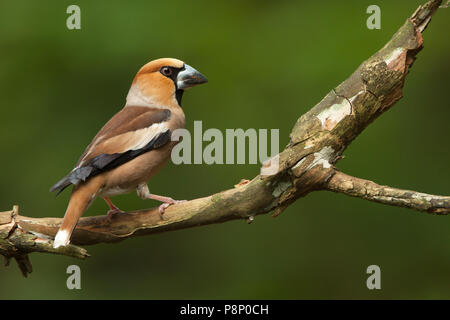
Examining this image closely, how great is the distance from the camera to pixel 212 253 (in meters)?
5.67

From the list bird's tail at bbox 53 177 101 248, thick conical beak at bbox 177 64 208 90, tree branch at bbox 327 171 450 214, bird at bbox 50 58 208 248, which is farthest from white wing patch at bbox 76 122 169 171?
tree branch at bbox 327 171 450 214

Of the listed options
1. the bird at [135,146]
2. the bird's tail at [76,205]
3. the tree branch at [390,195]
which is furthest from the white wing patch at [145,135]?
the tree branch at [390,195]

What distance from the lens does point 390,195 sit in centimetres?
288

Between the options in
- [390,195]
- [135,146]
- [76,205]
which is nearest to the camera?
[390,195]

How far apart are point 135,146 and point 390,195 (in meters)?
1.39

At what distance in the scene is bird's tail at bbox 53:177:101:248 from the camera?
3.32 metres

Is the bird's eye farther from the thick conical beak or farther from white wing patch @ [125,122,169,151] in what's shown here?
white wing patch @ [125,122,169,151]

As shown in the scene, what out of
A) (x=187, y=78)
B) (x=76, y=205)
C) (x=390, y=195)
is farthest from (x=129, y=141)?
(x=390, y=195)

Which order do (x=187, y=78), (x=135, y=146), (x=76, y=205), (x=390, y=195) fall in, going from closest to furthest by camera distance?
(x=390, y=195) → (x=76, y=205) → (x=135, y=146) → (x=187, y=78)

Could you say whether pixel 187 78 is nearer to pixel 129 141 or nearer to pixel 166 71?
pixel 166 71

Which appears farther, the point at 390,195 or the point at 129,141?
the point at 129,141

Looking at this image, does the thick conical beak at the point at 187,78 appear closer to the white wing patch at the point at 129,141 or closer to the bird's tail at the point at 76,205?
the white wing patch at the point at 129,141

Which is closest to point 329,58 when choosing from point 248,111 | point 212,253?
point 248,111

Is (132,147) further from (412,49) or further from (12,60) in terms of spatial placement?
(12,60)
